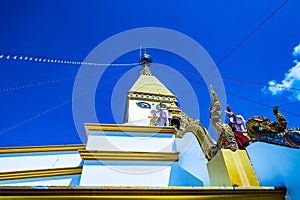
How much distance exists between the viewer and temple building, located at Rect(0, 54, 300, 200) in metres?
2.17

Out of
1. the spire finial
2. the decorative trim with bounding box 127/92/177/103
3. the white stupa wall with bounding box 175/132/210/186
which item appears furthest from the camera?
the spire finial

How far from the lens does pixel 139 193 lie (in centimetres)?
217

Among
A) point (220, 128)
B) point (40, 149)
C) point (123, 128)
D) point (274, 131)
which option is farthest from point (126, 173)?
point (274, 131)

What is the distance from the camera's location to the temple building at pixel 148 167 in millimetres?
2172

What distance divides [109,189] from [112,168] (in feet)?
9.97

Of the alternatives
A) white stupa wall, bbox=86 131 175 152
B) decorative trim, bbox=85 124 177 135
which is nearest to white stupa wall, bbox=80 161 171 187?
white stupa wall, bbox=86 131 175 152

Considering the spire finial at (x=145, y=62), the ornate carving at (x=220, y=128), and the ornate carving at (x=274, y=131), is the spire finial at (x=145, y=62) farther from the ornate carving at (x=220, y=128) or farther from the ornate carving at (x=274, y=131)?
the ornate carving at (x=274, y=131)

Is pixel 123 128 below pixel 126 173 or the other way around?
the other way around

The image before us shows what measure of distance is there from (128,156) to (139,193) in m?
3.11

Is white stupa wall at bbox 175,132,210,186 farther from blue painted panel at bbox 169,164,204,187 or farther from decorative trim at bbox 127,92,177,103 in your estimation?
decorative trim at bbox 127,92,177,103

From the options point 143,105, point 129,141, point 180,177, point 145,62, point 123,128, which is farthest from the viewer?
point 145,62

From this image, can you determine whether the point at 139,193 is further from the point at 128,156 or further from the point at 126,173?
the point at 128,156

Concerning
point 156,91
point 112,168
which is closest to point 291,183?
point 112,168

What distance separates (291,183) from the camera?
86.1 inches
